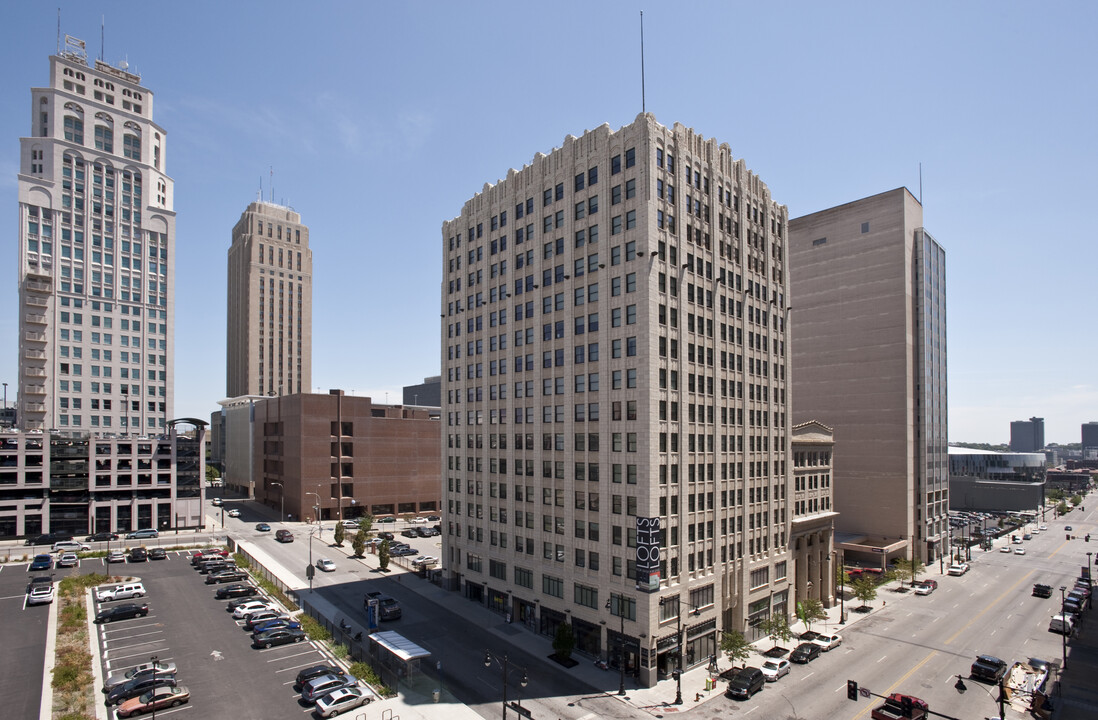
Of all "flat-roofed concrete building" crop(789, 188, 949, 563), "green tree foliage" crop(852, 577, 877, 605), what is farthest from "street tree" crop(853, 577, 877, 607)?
"flat-roofed concrete building" crop(789, 188, 949, 563)

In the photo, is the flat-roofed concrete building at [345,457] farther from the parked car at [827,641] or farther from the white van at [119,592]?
the parked car at [827,641]

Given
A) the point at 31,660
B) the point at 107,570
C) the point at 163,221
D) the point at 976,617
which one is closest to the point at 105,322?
the point at 163,221

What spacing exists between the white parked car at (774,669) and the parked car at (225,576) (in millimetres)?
60331

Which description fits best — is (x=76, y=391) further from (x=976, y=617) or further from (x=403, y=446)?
(x=976, y=617)

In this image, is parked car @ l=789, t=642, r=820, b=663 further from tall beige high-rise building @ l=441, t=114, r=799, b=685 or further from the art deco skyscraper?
the art deco skyscraper

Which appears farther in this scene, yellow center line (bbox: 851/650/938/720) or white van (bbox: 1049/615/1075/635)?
white van (bbox: 1049/615/1075/635)

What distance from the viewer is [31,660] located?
158 feet

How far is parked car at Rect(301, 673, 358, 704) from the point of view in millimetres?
41650

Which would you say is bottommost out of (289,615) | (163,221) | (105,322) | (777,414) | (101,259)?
(289,615)

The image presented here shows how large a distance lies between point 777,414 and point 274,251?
176m

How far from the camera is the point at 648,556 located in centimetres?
4784

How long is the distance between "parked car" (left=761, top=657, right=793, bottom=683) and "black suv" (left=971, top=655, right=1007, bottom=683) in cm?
1546

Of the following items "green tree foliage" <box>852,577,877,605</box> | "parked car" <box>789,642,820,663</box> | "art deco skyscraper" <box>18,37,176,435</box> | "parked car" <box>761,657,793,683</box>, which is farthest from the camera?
"art deco skyscraper" <box>18,37,176,435</box>

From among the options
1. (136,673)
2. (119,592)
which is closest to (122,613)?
(119,592)
